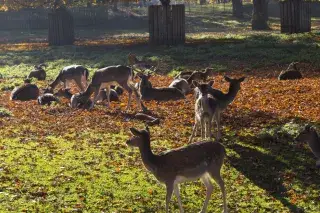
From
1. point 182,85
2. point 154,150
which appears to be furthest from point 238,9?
point 154,150

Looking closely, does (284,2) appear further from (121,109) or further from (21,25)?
(21,25)

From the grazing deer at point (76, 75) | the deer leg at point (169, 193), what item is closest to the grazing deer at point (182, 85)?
the grazing deer at point (76, 75)

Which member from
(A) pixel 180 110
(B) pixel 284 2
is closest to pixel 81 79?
(A) pixel 180 110

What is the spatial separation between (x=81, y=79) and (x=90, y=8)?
39.7 metres

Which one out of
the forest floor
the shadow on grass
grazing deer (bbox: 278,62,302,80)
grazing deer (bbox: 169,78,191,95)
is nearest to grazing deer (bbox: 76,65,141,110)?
the forest floor

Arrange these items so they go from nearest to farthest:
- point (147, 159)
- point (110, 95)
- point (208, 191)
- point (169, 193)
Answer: point (169, 193), point (147, 159), point (208, 191), point (110, 95)

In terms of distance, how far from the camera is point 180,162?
920cm

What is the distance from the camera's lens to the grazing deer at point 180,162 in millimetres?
9102

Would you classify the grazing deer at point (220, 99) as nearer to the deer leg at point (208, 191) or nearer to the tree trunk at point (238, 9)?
the deer leg at point (208, 191)

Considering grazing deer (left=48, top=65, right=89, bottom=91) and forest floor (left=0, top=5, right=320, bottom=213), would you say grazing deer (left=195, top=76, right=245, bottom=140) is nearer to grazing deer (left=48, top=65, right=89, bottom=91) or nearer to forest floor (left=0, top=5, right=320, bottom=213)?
forest floor (left=0, top=5, right=320, bottom=213)

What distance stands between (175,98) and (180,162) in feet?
33.8

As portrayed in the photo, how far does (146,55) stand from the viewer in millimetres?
30781

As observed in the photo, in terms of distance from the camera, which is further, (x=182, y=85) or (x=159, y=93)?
(x=182, y=85)

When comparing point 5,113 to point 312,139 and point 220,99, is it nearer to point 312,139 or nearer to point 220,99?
point 220,99
